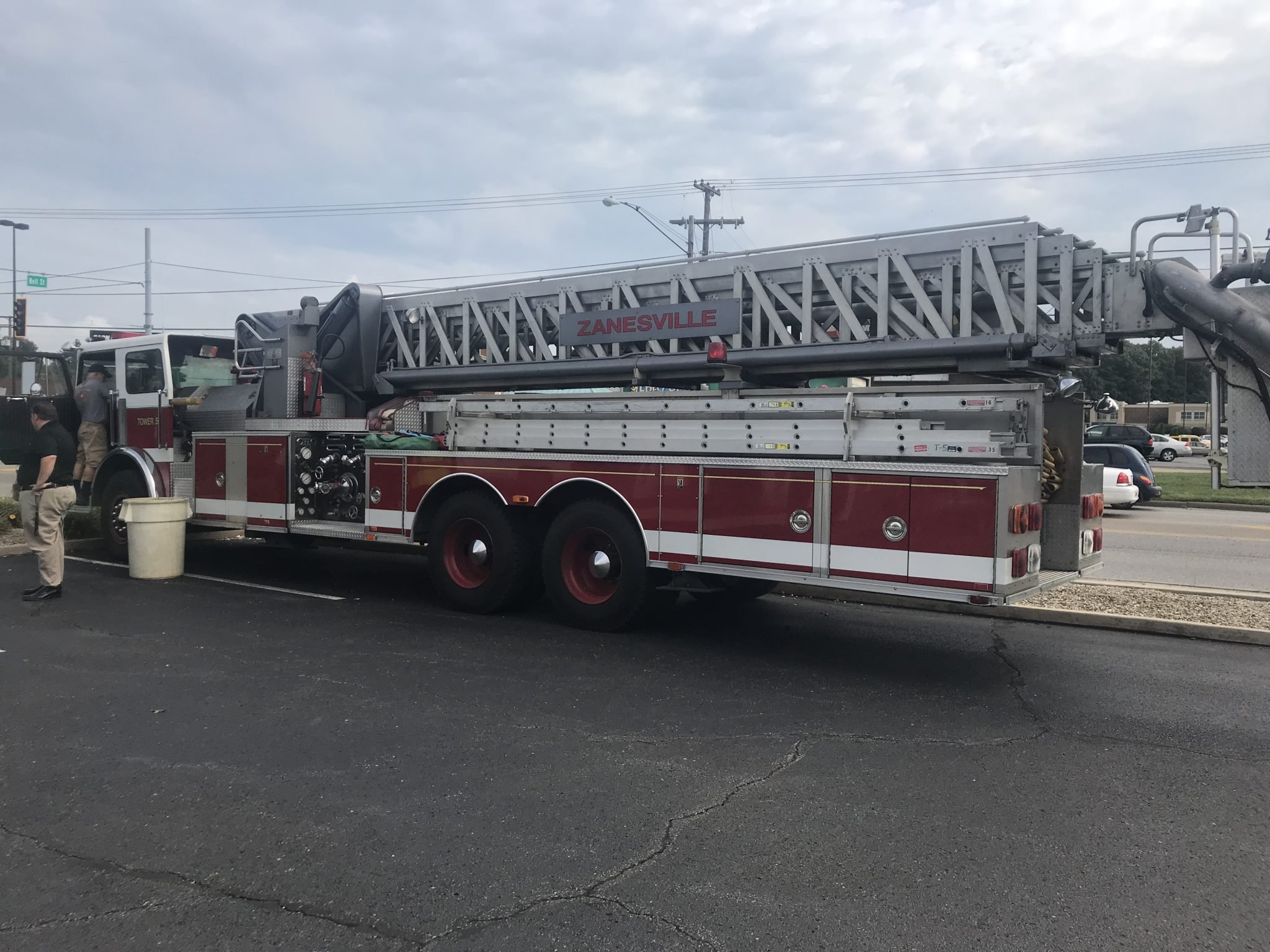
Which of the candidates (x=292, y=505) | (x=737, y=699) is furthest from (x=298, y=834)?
(x=292, y=505)

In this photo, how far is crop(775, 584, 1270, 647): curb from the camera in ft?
24.6

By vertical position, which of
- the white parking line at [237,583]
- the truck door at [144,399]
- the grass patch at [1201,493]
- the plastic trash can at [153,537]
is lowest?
the white parking line at [237,583]

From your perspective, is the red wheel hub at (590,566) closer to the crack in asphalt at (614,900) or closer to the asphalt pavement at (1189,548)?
the crack in asphalt at (614,900)

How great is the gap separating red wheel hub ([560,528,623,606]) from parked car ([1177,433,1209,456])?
5023 centimetres

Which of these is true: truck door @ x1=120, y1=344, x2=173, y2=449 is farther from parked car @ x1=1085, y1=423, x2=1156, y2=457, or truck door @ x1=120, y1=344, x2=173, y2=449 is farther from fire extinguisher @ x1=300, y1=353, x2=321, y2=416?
parked car @ x1=1085, y1=423, x2=1156, y2=457

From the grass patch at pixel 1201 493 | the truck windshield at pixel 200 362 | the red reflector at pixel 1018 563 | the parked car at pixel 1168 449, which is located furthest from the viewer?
the parked car at pixel 1168 449

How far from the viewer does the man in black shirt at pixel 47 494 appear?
8484 mm

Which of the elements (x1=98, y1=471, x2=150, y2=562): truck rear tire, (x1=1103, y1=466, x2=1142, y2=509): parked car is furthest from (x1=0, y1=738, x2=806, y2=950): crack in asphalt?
(x1=1103, y1=466, x2=1142, y2=509): parked car

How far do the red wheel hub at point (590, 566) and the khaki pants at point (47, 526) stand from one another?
4535 millimetres

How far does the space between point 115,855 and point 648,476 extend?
4282 millimetres

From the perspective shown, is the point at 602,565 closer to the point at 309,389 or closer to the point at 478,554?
the point at 478,554

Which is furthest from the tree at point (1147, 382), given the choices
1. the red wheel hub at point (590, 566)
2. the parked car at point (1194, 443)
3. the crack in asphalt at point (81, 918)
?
the crack in asphalt at point (81, 918)

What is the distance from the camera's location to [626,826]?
4000 millimetres

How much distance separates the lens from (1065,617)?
26.7ft
